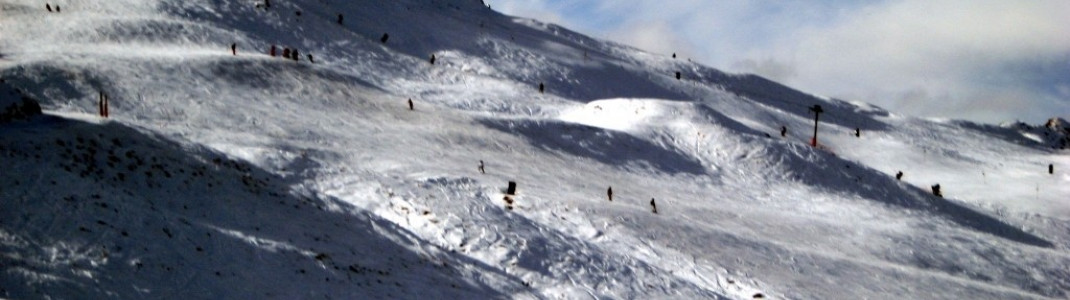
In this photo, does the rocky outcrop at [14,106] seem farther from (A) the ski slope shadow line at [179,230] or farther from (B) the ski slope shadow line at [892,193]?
(B) the ski slope shadow line at [892,193]

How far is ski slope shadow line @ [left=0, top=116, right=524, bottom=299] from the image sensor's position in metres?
11.3

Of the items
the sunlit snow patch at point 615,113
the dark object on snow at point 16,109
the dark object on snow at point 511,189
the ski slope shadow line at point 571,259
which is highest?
the dark object on snow at point 16,109

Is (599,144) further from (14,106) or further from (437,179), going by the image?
(14,106)

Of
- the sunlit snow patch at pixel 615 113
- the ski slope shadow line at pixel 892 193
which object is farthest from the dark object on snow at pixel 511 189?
the ski slope shadow line at pixel 892 193

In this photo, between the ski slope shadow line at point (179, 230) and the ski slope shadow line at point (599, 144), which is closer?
the ski slope shadow line at point (179, 230)

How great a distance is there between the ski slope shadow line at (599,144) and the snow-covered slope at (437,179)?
4.0 inches

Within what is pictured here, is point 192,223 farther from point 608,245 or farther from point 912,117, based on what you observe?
point 912,117

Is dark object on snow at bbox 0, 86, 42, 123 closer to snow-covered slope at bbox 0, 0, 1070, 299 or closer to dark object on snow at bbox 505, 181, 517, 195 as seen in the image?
snow-covered slope at bbox 0, 0, 1070, 299

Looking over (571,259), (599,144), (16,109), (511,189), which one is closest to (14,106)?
(16,109)

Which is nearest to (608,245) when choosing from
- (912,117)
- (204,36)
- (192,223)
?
(192,223)

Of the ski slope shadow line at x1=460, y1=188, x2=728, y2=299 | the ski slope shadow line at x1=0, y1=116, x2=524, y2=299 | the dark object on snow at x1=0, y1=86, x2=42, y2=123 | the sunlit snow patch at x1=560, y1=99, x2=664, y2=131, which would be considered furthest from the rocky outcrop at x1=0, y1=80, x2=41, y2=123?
the sunlit snow patch at x1=560, y1=99, x2=664, y2=131

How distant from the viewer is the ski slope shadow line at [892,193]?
26.5 meters

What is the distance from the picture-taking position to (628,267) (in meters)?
17.0

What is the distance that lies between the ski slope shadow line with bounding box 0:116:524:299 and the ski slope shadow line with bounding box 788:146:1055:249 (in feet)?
52.9
